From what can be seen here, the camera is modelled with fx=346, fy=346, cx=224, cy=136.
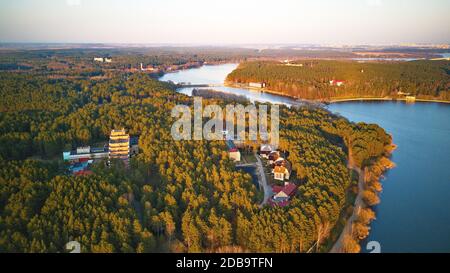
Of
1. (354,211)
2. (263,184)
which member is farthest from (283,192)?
(354,211)

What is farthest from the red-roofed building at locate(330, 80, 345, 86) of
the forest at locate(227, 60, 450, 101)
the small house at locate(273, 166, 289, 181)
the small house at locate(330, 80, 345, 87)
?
the small house at locate(273, 166, 289, 181)

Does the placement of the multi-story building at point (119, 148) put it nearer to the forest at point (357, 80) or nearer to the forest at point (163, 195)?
the forest at point (163, 195)

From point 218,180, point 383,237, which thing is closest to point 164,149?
point 218,180

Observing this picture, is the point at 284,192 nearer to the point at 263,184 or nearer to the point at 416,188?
the point at 263,184

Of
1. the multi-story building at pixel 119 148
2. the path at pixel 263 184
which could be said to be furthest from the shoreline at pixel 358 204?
the multi-story building at pixel 119 148

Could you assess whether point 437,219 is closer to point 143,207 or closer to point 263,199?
point 263,199
